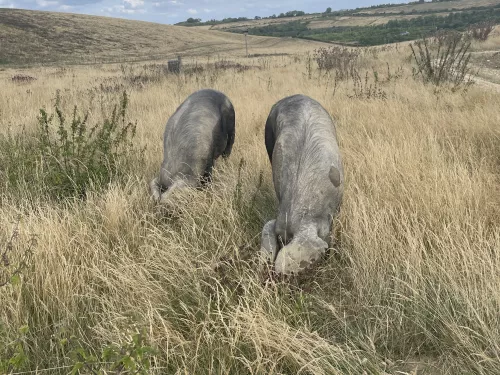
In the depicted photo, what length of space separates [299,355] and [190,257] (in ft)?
4.41

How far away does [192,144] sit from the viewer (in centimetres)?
403

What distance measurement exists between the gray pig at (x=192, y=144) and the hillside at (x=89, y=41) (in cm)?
3722

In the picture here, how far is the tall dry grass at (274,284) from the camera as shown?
2051 mm

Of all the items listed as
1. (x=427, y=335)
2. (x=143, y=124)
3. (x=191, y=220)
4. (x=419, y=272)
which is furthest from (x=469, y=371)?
(x=143, y=124)

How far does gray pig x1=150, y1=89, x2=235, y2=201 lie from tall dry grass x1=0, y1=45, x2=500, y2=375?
0.71 ft

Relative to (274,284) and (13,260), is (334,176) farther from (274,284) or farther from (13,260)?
(13,260)

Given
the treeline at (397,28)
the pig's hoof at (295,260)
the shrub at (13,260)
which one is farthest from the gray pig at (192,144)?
the treeline at (397,28)

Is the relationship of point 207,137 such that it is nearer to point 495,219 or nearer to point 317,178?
point 317,178

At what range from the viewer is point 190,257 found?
299 cm

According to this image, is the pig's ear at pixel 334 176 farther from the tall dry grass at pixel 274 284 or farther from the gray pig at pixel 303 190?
the tall dry grass at pixel 274 284

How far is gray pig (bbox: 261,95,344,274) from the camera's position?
7.89 ft

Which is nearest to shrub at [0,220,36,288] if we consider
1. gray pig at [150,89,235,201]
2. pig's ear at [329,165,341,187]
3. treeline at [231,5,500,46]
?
gray pig at [150,89,235,201]

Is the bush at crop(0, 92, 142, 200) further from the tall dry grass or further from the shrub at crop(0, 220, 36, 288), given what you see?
the shrub at crop(0, 220, 36, 288)

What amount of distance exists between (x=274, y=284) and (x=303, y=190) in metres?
0.80
